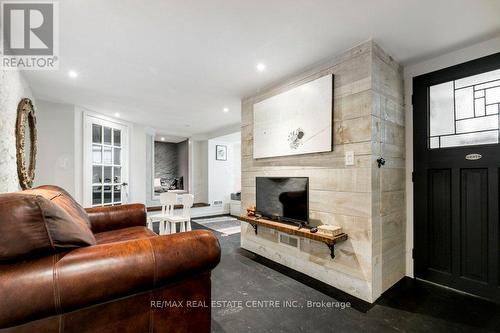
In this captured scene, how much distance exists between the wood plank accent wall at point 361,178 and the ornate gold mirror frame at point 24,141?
3.08 meters

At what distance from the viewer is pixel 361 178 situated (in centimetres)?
213

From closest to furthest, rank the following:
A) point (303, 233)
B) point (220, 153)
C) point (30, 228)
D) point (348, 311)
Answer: point (30, 228) → point (348, 311) → point (303, 233) → point (220, 153)

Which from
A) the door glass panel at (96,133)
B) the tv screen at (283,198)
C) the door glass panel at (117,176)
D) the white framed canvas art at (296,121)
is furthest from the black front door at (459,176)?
the door glass panel at (117,176)

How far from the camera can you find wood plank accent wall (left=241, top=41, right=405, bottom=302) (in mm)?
2096

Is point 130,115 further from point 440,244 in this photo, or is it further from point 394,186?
point 440,244

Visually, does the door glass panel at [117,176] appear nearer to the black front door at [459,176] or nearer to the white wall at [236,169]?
the white wall at [236,169]

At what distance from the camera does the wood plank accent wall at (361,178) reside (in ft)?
6.88

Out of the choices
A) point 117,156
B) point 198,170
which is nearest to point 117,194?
point 117,156

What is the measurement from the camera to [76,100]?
12.1 feet

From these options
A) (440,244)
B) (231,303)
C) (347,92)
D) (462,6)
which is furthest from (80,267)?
(440,244)

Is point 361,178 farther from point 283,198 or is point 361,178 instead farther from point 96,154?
point 96,154

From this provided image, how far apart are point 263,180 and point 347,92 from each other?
1.43 m

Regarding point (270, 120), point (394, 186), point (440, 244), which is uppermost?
point (270, 120)

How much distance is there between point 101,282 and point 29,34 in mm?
2226
